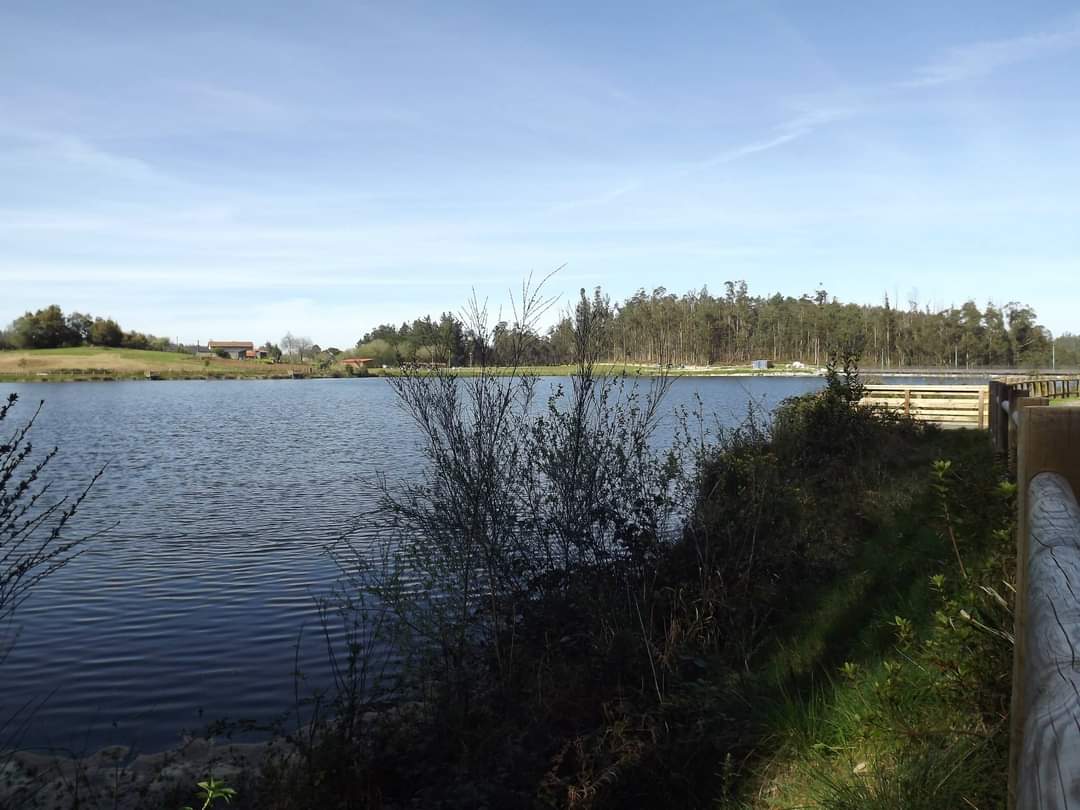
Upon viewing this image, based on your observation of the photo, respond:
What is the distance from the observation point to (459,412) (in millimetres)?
8375

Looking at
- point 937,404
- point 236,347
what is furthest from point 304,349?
point 937,404

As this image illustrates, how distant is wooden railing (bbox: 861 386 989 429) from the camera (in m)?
23.9

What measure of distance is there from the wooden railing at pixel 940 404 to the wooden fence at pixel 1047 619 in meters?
22.5

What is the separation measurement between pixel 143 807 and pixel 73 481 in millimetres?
18433

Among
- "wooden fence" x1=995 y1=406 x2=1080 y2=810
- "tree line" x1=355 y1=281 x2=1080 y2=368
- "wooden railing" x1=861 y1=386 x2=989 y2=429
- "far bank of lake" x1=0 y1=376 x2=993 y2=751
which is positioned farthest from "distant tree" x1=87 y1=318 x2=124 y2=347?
"wooden fence" x1=995 y1=406 x2=1080 y2=810

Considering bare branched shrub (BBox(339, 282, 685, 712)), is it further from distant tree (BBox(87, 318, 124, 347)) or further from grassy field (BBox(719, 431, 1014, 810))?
distant tree (BBox(87, 318, 124, 347))

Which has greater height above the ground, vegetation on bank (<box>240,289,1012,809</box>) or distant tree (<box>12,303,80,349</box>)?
distant tree (<box>12,303,80,349</box>)

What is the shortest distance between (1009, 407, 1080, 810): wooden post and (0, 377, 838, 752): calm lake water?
7428 millimetres

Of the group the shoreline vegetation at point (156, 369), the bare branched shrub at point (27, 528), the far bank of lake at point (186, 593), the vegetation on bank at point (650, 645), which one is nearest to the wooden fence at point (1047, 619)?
the vegetation on bank at point (650, 645)

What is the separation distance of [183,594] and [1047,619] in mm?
12133

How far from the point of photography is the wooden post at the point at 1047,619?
1189 mm

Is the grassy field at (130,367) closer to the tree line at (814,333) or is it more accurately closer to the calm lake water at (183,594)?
the tree line at (814,333)

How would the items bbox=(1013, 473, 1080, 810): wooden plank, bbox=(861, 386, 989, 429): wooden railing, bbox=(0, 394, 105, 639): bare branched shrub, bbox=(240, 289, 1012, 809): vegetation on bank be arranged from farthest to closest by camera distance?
bbox=(861, 386, 989, 429): wooden railing
bbox=(0, 394, 105, 639): bare branched shrub
bbox=(240, 289, 1012, 809): vegetation on bank
bbox=(1013, 473, 1080, 810): wooden plank

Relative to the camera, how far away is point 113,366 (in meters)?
113
